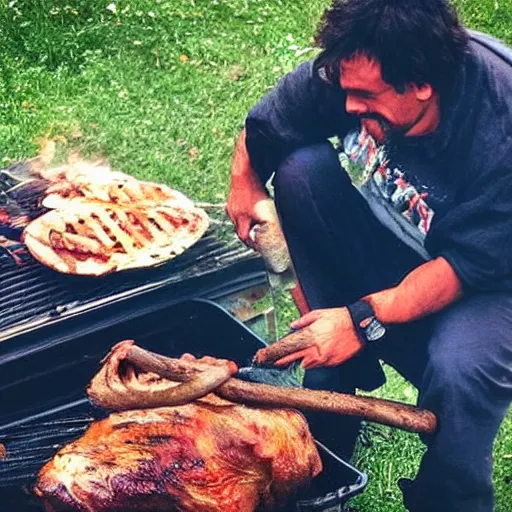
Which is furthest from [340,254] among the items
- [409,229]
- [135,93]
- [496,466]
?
[135,93]

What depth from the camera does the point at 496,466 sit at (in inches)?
164

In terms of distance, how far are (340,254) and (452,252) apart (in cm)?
60

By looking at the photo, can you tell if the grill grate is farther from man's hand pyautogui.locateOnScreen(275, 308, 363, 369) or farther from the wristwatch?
the wristwatch

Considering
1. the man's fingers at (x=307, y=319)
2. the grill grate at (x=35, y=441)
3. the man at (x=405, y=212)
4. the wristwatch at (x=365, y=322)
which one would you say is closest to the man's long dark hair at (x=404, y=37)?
the man at (x=405, y=212)

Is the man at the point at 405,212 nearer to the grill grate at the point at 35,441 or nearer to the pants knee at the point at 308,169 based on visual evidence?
the pants knee at the point at 308,169

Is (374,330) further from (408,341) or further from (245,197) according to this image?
(245,197)

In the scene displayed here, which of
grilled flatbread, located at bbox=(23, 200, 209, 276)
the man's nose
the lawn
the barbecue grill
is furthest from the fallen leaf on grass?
the man's nose

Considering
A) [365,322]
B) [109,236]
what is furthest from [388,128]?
[109,236]

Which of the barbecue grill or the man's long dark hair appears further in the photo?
the barbecue grill

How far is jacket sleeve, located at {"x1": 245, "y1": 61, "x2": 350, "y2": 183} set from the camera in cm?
374

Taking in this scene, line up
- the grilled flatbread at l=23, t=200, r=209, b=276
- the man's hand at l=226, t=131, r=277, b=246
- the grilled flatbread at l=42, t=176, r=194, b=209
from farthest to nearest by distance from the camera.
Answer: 1. the grilled flatbread at l=42, t=176, r=194, b=209
2. the grilled flatbread at l=23, t=200, r=209, b=276
3. the man's hand at l=226, t=131, r=277, b=246

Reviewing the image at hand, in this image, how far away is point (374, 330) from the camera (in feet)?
12.1

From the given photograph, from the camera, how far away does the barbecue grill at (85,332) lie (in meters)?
4.01

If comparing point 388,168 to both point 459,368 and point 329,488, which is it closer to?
point 459,368
